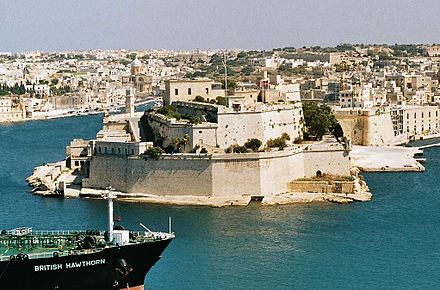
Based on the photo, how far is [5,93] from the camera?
191 feet

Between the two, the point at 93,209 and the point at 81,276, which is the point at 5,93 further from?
the point at 81,276

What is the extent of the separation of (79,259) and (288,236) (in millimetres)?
6377

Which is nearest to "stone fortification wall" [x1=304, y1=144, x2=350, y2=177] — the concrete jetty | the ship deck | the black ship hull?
the concrete jetty

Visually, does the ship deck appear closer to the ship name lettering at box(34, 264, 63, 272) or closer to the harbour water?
the ship name lettering at box(34, 264, 63, 272)

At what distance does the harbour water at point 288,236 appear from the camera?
13.7 meters

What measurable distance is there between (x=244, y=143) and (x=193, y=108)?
2.21 m

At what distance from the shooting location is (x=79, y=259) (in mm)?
10797

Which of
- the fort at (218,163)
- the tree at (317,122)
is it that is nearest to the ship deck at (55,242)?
the fort at (218,163)

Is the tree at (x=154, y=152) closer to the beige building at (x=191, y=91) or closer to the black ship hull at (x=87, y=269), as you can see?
the beige building at (x=191, y=91)

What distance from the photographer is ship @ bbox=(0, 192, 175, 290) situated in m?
10.7

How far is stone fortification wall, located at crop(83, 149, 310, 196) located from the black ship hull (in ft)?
28.4

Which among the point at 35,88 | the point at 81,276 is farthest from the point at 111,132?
the point at 35,88

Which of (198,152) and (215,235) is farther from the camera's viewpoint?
(198,152)

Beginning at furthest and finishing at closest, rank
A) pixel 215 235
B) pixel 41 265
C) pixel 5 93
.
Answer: pixel 5 93, pixel 215 235, pixel 41 265
